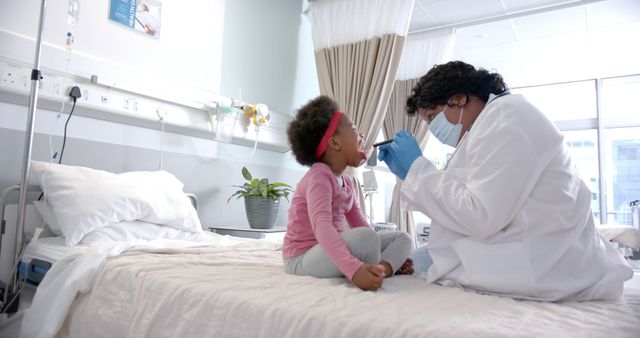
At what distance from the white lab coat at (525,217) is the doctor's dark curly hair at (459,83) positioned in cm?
24

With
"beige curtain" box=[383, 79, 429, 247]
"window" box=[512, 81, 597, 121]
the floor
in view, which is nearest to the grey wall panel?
the floor

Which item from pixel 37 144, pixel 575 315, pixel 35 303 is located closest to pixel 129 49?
pixel 37 144

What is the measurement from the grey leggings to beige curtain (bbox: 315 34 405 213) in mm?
1783

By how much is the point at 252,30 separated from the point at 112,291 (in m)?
2.35

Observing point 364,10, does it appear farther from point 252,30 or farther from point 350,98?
point 252,30

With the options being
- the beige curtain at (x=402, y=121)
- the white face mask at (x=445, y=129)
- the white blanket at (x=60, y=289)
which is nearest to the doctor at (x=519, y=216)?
the white face mask at (x=445, y=129)

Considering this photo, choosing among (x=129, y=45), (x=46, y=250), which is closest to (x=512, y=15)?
(x=129, y=45)

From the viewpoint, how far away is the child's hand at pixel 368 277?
3.42 ft

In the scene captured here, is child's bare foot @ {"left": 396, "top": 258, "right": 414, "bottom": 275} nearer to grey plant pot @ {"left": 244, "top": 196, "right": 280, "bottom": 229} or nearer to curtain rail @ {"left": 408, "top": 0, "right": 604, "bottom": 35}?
grey plant pot @ {"left": 244, "top": 196, "right": 280, "bottom": 229}

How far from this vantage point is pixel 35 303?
50.4 inches

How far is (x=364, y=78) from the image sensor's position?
10.9 ft

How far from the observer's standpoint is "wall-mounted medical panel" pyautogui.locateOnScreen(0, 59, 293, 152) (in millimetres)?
1836

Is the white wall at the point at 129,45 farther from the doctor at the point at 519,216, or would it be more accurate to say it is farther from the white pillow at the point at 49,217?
the doctor at the point at 519,216

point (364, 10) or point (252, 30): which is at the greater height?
point (364, 10)
